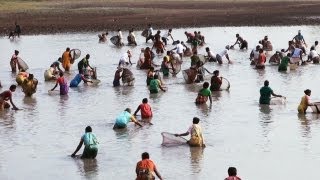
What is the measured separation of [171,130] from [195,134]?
7.80ft

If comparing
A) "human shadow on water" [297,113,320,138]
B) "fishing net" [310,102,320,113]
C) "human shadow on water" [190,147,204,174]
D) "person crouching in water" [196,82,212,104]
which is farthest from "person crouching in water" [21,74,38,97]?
"fishing net" [310,102,320,113]

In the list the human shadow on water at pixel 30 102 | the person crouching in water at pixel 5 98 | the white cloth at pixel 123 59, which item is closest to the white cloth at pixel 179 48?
the white cloth at pixel 123 59

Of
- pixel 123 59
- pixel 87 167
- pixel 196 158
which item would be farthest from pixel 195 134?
pixel 123 59

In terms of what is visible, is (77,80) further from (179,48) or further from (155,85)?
(179,48)

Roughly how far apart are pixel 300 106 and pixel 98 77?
37.6 feet

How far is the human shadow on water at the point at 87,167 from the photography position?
52.2ft

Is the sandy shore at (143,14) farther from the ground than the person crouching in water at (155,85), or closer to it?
farther from the ground

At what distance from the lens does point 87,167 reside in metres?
16.5

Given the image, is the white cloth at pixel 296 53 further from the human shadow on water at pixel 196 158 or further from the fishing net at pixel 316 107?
the human shadow on water at pixel 196 158

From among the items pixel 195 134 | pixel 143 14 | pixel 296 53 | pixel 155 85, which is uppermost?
pixel 143 14

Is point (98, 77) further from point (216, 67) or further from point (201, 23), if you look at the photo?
point (201, 23)

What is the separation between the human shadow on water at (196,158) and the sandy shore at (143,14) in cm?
3808

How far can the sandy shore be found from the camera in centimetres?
5838

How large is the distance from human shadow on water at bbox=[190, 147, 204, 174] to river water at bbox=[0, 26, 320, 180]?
0.02 meters
